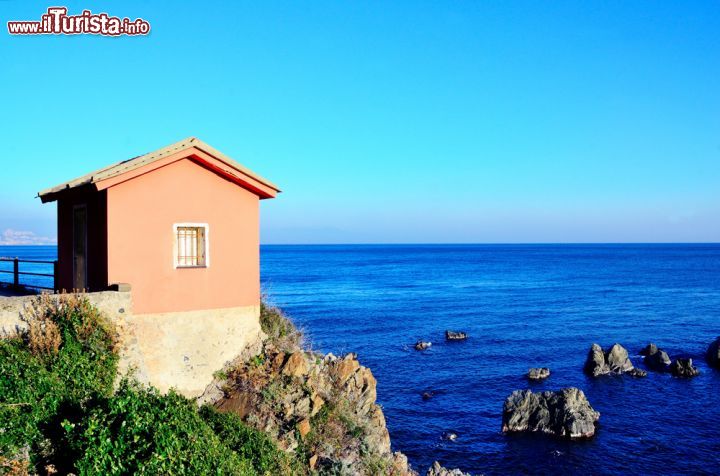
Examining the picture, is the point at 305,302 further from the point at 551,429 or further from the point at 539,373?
the point at 551,429

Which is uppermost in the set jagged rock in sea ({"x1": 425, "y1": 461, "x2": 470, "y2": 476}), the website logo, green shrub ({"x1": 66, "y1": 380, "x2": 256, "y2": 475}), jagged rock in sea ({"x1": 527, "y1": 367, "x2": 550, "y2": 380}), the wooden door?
the website logo

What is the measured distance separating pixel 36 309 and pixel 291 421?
7.67m

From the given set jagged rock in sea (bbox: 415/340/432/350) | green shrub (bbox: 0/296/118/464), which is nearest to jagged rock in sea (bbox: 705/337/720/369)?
jagged rock in sea (bbox: 415/340/432/350)

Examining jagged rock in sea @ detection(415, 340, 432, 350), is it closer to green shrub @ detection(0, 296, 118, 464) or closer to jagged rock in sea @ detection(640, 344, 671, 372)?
jagged rock in sea @ detection(640, 344, 671, 372)

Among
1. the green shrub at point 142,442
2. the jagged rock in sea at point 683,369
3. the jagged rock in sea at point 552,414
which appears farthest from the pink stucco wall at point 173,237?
the jagged rock in sea at point 683,369

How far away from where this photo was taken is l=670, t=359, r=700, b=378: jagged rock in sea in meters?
39.8

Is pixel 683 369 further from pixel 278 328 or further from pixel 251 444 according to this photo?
pixel 251 444

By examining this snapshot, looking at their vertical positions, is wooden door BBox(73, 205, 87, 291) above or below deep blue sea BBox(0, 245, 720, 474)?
above

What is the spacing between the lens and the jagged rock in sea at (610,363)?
40.1 metres

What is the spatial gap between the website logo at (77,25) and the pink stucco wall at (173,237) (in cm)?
673

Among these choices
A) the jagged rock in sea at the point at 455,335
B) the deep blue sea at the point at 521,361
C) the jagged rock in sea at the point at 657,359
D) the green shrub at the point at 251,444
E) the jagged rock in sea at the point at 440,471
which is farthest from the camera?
the jagged rock in sea at the point at 455,335

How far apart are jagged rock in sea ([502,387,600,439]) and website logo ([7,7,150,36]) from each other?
27.2m

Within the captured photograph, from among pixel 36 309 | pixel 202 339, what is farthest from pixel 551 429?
pixel 36 309

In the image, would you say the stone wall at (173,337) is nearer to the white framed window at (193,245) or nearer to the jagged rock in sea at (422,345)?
the white framed window at (193,245)
